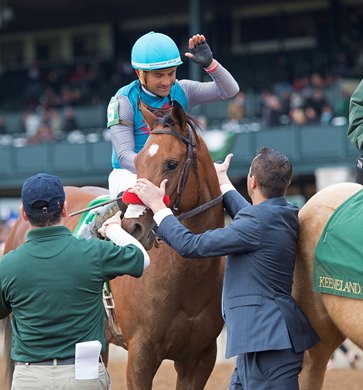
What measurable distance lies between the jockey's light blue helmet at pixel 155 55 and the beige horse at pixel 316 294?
1282 mm

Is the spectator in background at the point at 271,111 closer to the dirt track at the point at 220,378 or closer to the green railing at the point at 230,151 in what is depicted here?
the green railing at the point at 230,151

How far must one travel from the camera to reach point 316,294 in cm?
518

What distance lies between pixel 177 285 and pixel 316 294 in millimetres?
985

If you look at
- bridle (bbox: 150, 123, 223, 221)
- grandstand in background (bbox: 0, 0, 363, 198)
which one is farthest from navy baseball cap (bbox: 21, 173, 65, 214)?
grandstand in background (bbox: 0, 0, 363, 198)

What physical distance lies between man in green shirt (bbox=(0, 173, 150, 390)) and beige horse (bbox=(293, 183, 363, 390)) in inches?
43.5

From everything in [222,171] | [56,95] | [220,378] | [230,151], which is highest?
[222,171]

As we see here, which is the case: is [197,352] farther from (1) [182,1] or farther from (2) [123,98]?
(1) [182,1]

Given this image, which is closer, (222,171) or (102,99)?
(222,171)

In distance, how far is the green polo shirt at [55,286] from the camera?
446cm

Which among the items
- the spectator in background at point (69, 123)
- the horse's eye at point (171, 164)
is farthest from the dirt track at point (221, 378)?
the spectator in background at point (69, 123)

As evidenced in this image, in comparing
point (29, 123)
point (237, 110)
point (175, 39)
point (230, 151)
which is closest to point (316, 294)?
point (230, 151)

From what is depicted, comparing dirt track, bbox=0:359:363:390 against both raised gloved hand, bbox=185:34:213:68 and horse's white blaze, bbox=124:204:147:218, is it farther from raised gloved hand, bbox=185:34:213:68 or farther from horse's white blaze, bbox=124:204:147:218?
horse's white blaze, bbox=124:204:147:218

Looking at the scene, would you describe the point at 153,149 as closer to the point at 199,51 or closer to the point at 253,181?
the point at 253,181

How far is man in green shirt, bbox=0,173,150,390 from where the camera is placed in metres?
4.46
